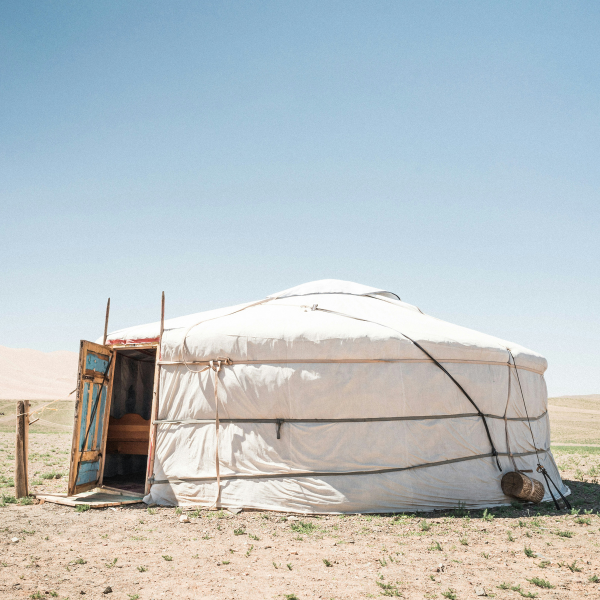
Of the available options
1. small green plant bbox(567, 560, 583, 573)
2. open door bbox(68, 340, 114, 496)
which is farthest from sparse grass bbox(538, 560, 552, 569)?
open door bbox(68, 340, 114, 496)

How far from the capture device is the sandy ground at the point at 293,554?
3.38m

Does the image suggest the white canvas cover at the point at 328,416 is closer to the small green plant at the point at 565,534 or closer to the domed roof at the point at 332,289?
the small green plant at the point at 565,534

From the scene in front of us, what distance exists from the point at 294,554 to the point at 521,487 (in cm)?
288

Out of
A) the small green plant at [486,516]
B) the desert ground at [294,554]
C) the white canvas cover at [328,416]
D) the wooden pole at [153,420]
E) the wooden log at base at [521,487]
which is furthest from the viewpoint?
the wooden pole at [153,420]

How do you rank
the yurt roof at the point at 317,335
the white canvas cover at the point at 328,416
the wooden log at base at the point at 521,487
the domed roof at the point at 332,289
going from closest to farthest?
the white canvas cover at the point at 328,416 → the yurt roof at the point at 317,335 → the wooden log at base at the point at 521,487 → the domed roof at the point at 332,289

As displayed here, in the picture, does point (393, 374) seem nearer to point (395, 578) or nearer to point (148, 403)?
point (395, 578)

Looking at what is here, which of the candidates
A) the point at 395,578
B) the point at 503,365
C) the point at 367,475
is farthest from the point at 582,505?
the point at 395,578

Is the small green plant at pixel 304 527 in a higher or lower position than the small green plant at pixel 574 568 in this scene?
lower

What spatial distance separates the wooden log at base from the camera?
18.6 ft

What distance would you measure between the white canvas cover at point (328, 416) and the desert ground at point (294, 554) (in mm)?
272

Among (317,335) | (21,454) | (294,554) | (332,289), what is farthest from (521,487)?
(21,454)

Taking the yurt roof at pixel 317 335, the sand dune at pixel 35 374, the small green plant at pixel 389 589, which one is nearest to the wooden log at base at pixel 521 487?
the yurt roof at pixel 317 335

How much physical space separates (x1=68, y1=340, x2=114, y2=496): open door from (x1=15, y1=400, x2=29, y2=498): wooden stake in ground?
563 mm

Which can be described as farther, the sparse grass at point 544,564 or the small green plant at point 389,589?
the sparse grass at point 544,564
